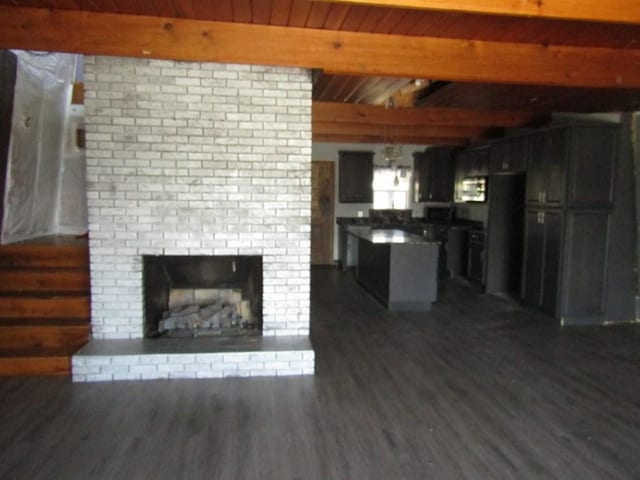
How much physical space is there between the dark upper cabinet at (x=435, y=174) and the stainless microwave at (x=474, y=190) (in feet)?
2.27

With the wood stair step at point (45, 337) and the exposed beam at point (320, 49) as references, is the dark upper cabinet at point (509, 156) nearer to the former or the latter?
the exposed beam at point (320, 49)

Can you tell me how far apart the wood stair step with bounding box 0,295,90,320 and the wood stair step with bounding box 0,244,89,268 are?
43 centimetres

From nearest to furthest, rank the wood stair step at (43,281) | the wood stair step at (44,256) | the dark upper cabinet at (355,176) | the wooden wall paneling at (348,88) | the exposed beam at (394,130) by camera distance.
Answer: the wood stair step at (43,281) → the wood stair step at (44,256) → the wooden wall paneling at (348,88) → the exposed beam at (394,130) → the dark upper cabinet at (355,176)

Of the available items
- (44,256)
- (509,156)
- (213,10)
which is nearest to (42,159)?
(44,256)

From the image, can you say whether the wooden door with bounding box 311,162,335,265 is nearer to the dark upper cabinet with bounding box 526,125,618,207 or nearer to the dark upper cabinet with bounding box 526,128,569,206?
the dark upper cabinet with bounding box 526,128,569,206

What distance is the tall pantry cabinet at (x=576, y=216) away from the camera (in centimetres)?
493

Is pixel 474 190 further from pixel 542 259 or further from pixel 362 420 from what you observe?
pixel 362 420

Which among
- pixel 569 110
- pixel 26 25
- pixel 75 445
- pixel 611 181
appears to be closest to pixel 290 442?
pixel 75 445

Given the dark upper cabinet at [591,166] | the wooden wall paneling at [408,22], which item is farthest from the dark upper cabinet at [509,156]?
the wooden wall paneling at [408,22]

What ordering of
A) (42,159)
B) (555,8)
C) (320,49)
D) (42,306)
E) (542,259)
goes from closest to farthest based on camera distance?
(555,8) → (320,49) → (42,306) → (42,159) → (542,259)

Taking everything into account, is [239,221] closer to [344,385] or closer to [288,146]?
[288,146]

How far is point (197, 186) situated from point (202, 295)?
3.60ft

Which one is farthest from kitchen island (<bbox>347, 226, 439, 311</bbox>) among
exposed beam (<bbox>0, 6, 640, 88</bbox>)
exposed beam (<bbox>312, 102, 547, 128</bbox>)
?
exposed beam (<bbox>0, 6, 640, 88</bbox>)

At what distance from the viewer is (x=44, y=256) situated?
4.29 meters
